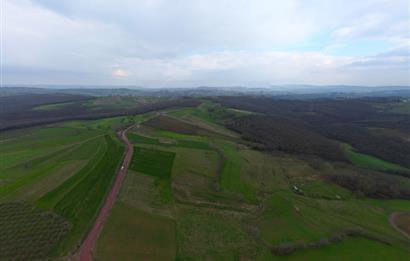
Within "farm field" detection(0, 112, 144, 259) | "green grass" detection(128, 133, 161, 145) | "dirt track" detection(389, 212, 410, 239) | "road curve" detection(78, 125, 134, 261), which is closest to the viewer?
"road curve" detection(78, 125, 134, 261)

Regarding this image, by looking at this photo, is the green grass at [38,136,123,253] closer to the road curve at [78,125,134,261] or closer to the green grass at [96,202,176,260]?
the road curve at [78,125,134,261]

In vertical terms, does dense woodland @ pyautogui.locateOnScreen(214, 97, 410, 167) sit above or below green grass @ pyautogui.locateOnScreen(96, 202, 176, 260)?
above

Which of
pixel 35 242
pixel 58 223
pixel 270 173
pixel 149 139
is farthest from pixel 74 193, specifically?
pixel 270 173

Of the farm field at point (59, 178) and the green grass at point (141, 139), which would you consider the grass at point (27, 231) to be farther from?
the green grass at point (141, 139)

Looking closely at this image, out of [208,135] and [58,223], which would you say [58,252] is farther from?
[208,135]

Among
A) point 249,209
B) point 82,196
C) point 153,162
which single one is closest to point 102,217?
point 82,196

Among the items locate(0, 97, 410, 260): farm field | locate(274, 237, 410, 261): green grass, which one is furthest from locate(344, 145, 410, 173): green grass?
locate(274, 237, 410, 261): green grass

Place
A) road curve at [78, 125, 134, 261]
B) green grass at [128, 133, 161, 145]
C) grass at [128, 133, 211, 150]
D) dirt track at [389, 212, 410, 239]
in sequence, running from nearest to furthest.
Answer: road curve at [78, 125, 134, 261] → dirt track at [389, 212, 410, 239] → grass at [128, 133, 211, 150] → green grass at [128, 133, 161, 145]
